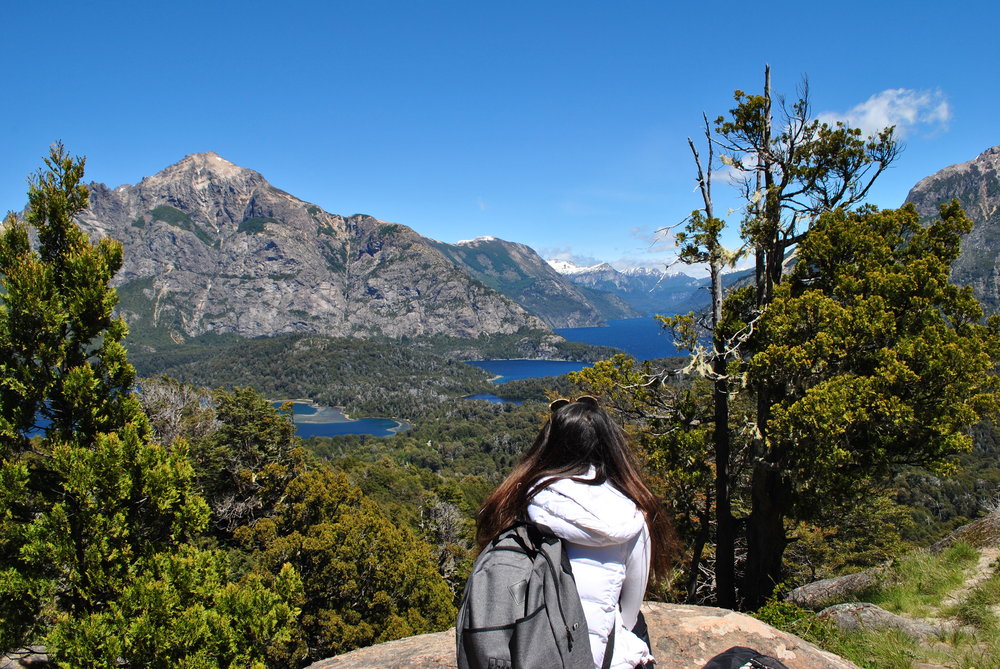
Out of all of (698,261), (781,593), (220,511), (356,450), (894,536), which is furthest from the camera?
(356,450)

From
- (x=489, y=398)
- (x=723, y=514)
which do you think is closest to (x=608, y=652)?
(x=723, y=514)

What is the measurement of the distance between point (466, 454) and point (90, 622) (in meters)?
111

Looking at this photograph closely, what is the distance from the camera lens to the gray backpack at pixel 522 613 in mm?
1697

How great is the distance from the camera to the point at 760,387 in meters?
8.33

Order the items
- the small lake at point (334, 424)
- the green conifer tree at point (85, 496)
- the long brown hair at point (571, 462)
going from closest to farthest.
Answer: the long brown hair at point (571, 462) < the green conifer tree at point (85, 496) < the small lake at point (334, 424)

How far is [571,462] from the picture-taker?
7.47ft

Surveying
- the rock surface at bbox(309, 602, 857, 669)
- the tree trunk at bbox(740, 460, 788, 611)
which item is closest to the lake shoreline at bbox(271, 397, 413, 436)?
the tree trunk at bbox(740, 460, 788, 611)

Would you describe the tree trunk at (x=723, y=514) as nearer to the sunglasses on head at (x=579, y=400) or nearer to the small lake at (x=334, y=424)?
the sunglasses on head at (x=579, y=400)

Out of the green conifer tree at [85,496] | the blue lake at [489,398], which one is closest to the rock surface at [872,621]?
the green conifer tree at [85,496]

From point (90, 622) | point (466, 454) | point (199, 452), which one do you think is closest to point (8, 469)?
point (90, 622)

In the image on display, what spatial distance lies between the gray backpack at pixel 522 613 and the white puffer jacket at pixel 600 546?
0.40 ft

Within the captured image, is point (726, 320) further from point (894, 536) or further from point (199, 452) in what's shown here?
point (199, 452)

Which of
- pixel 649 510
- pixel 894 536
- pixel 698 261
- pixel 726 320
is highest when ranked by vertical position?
pixel 698 261

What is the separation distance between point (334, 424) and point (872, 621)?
159 m
